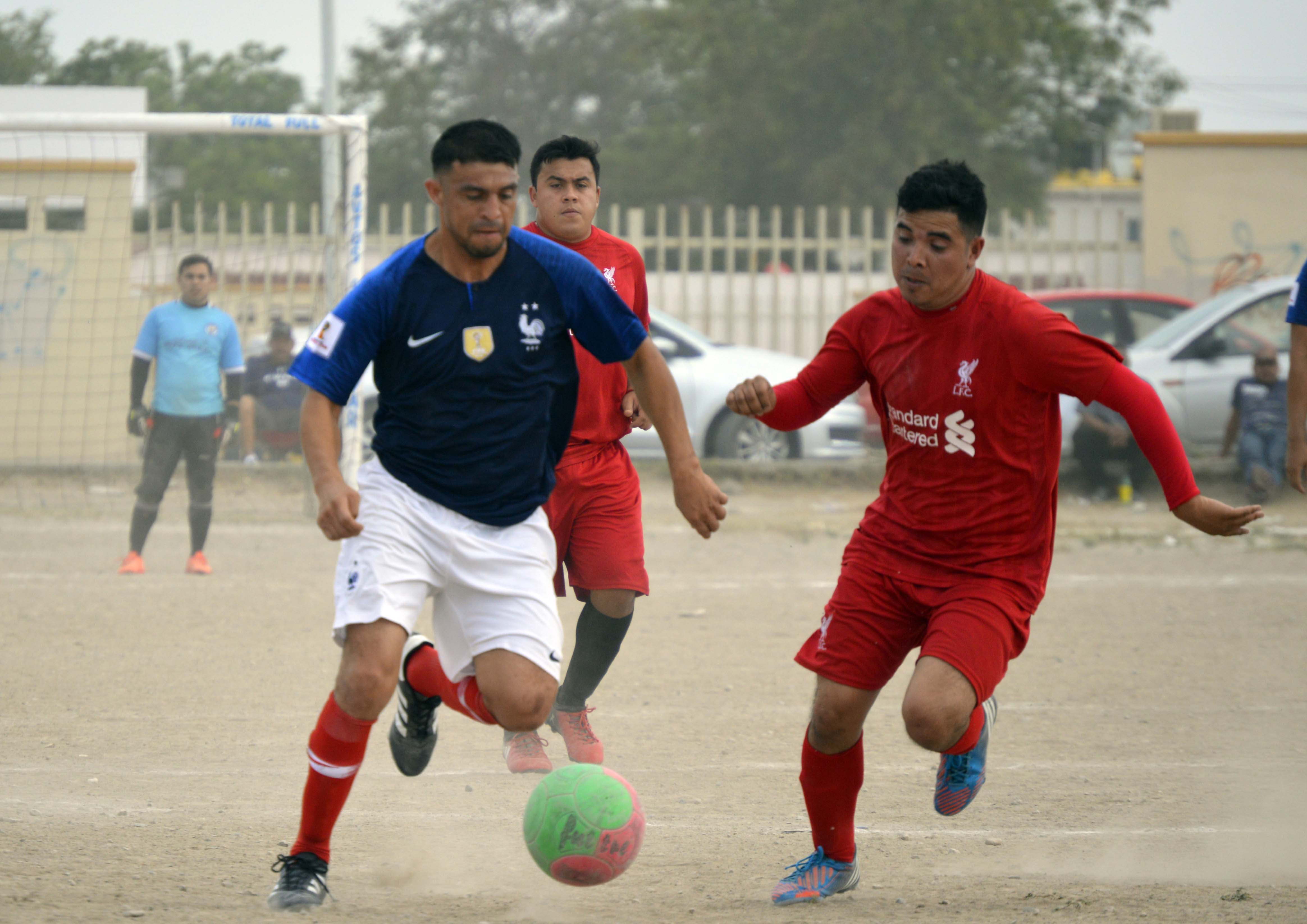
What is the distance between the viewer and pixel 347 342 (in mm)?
3828

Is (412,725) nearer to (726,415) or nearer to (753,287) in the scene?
(726,415)

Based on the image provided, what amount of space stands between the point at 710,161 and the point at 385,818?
36404 millimetres

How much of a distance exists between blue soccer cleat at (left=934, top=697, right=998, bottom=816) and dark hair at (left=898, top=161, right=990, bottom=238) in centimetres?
148

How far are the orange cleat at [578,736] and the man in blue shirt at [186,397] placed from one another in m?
5.17

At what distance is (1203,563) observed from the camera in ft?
35.9

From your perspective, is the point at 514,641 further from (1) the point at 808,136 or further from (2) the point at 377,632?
(1) the point at 808,136

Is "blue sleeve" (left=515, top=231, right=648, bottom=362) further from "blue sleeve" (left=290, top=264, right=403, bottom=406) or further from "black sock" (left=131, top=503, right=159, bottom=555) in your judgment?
"black sock" (left=131, top=503, right=159, bottom=555)

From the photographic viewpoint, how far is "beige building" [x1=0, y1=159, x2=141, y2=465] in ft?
41.7

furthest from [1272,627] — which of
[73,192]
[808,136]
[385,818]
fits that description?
[808,136]

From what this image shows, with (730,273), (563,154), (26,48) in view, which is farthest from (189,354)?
(26,48)

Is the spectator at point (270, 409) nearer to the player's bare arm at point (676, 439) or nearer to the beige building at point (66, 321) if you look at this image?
the beige building at point (66, 321)

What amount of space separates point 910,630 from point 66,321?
36.4 ft

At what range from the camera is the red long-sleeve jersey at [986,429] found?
3967 mm

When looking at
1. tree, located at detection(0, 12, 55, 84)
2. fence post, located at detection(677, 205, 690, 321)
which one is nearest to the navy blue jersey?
fence post, located at detection(677, 205, 690, 321)
